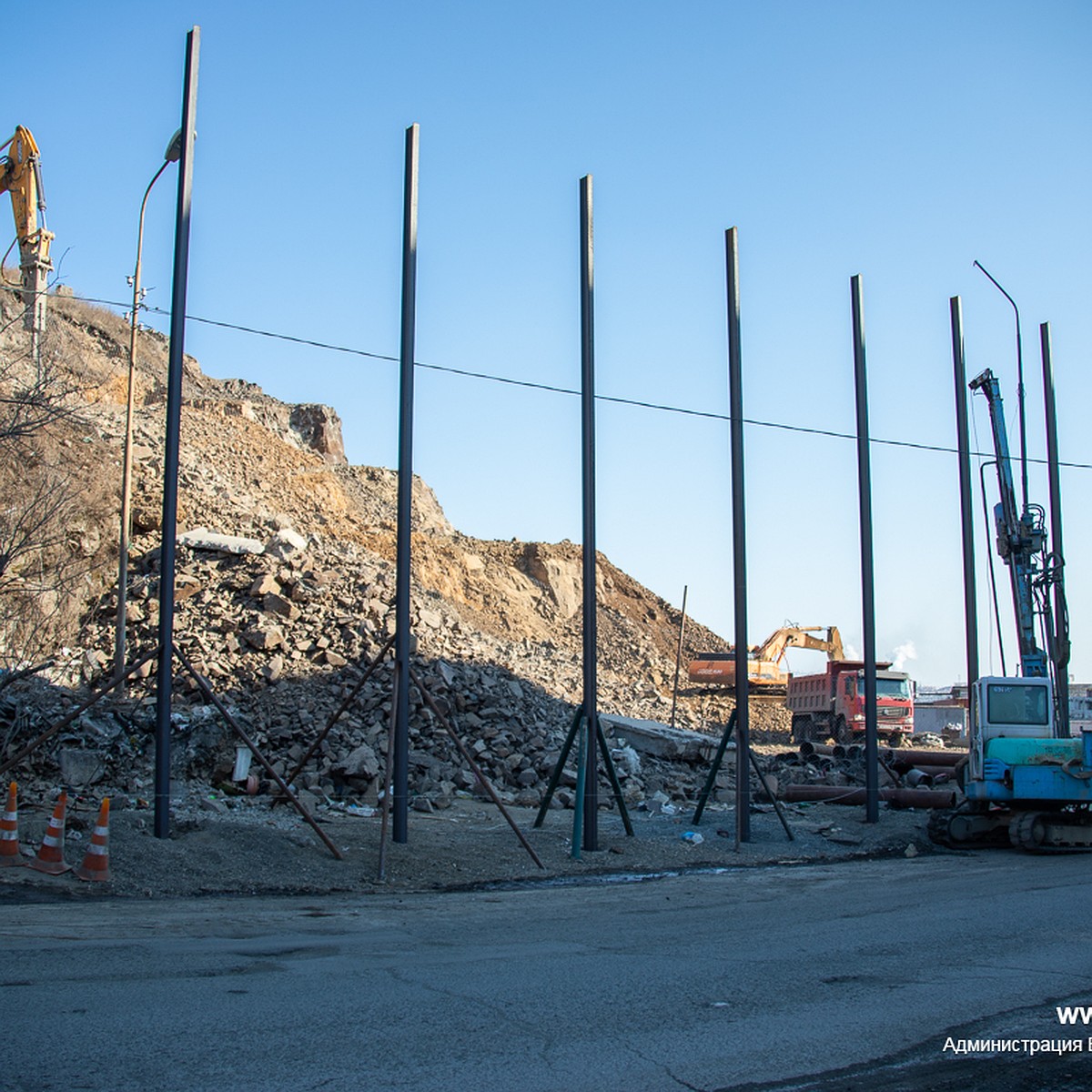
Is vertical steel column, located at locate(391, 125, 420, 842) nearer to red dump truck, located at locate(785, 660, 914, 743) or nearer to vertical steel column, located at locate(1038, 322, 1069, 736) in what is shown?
vertical steel column, located at locate(1038, 322, 1069, 736)

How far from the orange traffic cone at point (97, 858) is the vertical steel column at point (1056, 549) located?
17.1 m

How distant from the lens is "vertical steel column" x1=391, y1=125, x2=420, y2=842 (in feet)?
43.9

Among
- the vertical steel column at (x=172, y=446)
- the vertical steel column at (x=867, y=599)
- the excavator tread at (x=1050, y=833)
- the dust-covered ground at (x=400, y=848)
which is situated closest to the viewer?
the dust-covered ground at (x=400, y=848)

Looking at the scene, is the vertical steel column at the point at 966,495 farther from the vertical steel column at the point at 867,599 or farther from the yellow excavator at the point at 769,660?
the yellow excavator at the point at 769,660

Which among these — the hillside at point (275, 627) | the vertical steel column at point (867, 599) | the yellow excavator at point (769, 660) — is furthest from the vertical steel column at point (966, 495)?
the yellow excavator at point (769, 660)

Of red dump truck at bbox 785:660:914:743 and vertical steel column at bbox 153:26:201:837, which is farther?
red dump truck at bbox 785:660:914:743

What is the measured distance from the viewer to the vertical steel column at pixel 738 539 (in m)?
16.0

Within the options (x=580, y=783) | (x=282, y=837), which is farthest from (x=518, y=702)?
(x=282, y=837)

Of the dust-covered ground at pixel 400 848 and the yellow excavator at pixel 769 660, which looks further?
the yellow excavator at pixel 769 660

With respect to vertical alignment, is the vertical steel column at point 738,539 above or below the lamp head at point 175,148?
below

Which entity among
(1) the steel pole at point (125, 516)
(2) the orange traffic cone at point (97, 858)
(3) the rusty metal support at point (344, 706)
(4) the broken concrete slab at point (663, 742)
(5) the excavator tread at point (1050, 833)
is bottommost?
(5) the excavator tread at point (1050, 833)

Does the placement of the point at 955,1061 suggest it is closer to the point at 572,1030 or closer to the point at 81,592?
the point at 572,1030

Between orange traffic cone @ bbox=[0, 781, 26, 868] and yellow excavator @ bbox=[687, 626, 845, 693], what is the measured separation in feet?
144

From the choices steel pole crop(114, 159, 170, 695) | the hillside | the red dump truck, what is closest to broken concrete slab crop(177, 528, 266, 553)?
the hillside
